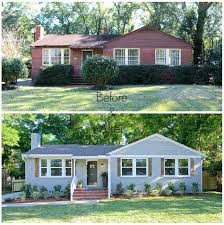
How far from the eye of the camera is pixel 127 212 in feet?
36.7

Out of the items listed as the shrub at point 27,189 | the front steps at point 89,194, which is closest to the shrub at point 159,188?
the front steps at point 89,194

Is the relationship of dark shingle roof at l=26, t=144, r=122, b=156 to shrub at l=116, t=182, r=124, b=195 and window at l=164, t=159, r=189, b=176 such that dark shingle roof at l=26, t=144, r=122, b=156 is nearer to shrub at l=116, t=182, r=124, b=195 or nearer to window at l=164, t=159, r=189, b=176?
shrub at l=116, t=182, r=124, b=195

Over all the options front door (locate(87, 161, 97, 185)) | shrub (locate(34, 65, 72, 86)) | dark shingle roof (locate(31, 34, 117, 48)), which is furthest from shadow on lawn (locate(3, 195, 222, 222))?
dark shingle roof (locate(31, 34, 117, 48))

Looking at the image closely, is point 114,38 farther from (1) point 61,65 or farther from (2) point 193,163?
(2) point 193,163

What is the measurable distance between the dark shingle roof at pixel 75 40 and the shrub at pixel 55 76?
166 centimetres

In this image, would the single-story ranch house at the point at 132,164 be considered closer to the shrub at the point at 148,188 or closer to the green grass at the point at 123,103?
the shrub at the point at 148,188

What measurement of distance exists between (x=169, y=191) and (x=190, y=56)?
6288 mm

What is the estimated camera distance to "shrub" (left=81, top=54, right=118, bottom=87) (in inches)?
578

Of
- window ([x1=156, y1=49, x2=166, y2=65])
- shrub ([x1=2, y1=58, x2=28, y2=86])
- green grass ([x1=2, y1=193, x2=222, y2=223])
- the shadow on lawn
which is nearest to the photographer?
green grass ([x1=2, y1=193, x2=222, y2=223])

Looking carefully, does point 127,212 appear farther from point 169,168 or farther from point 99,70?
point 169,168

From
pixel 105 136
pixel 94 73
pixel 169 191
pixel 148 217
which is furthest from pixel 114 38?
pixel 148 217

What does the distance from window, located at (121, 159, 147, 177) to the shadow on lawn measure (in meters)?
3.15

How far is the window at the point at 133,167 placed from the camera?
658 inches

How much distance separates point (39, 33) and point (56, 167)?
6.18m
